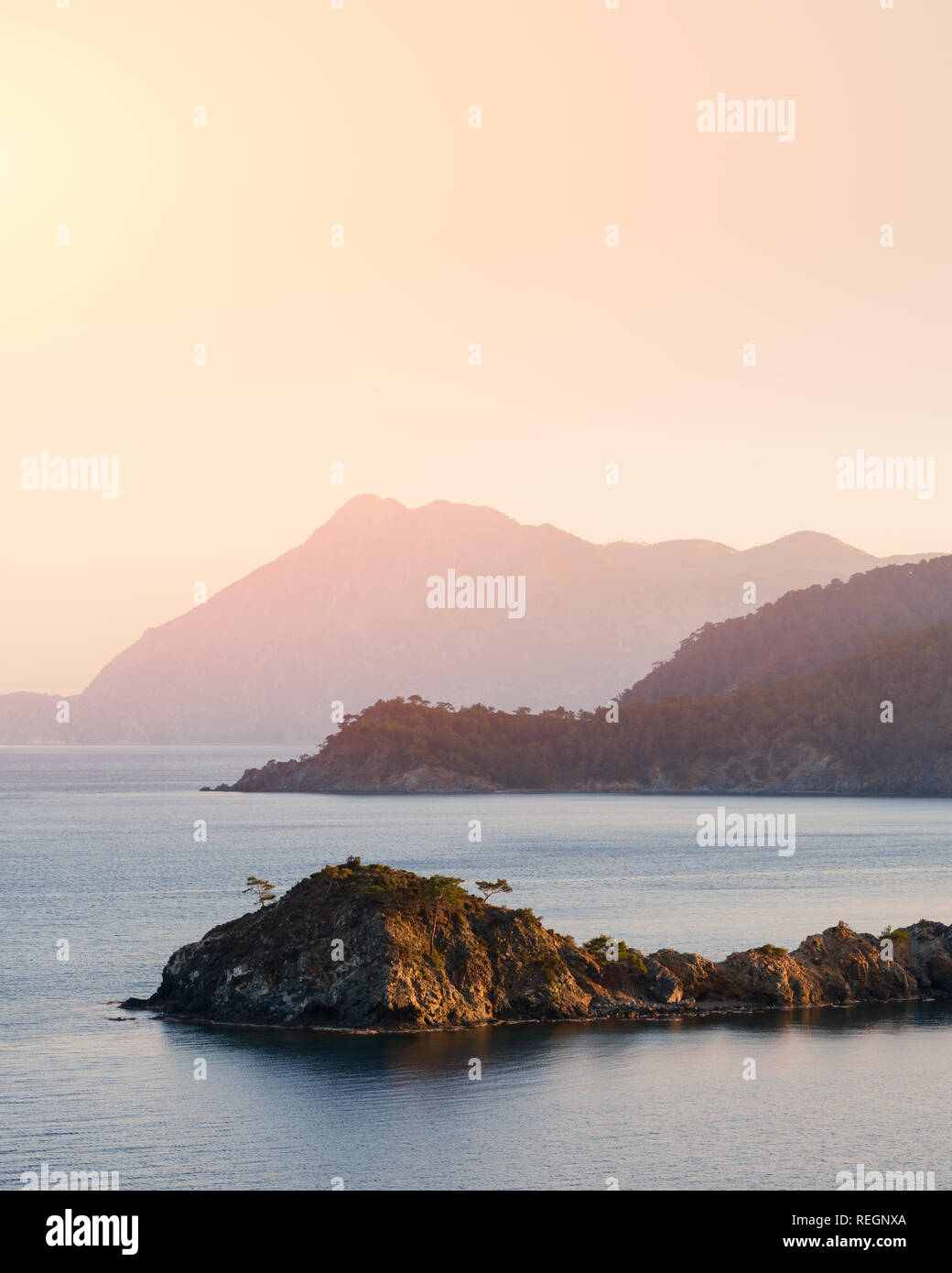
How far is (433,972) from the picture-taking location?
170 ft

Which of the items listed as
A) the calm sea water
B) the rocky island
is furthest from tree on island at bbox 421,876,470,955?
the calm sea water

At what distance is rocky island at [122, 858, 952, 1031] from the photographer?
167 ft

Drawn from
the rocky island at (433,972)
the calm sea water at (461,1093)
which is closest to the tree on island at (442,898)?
the rocky island at (433,972)

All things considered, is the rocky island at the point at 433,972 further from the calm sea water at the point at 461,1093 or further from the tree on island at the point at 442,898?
the calm sea water at the point at 461,1093

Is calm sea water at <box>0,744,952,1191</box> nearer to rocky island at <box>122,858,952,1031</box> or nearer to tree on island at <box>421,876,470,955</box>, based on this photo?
rocky island at <box>122,858,952,1031</box>

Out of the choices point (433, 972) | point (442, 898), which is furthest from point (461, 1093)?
point (442, 898)

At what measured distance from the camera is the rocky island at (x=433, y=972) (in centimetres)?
5094

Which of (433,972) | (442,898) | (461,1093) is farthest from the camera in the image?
(442,898)

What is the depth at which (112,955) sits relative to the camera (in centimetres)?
7019

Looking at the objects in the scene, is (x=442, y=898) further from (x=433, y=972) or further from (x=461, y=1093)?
(x=461, y=1093)
